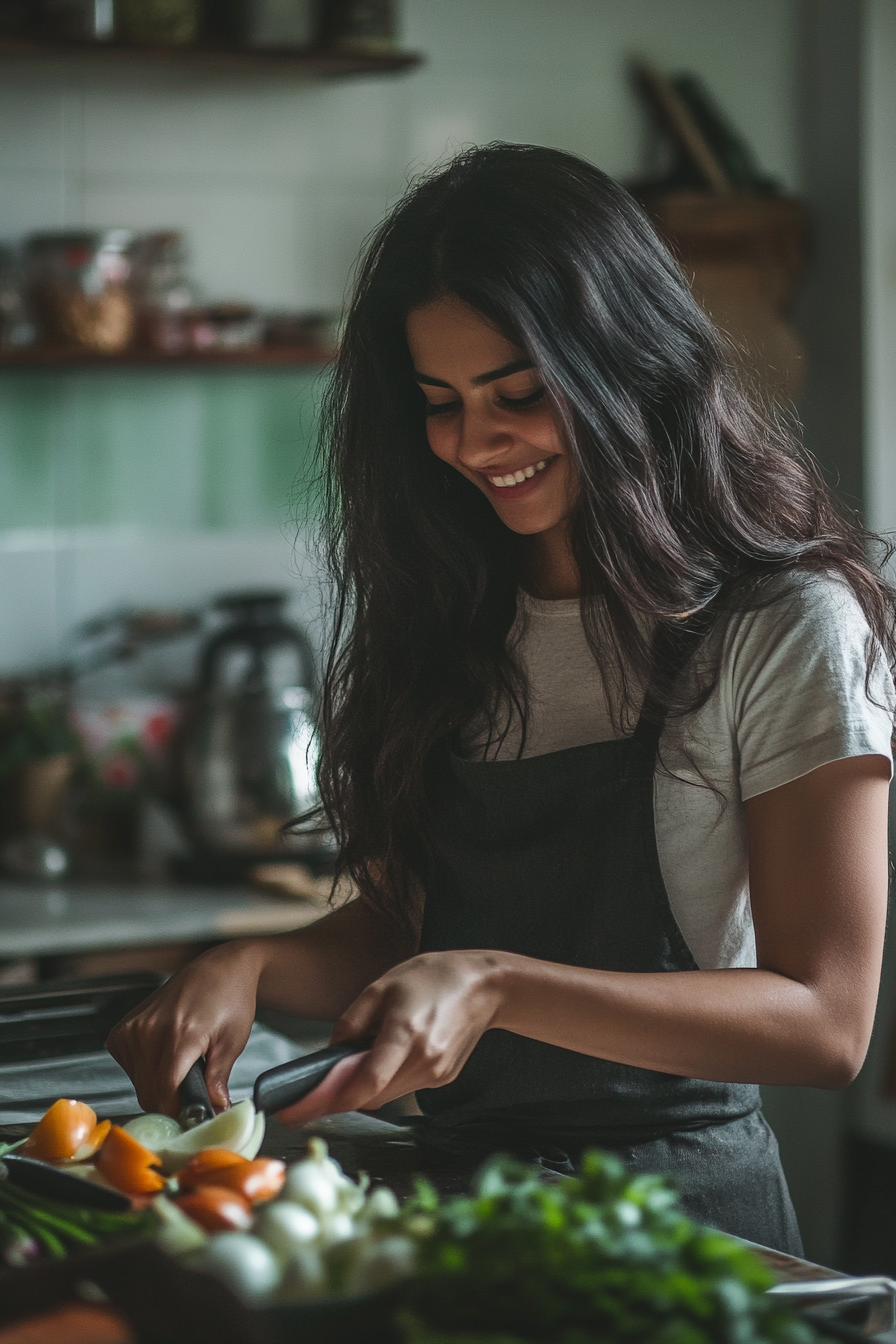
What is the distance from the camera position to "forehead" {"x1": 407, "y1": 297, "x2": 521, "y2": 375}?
1.13 meters

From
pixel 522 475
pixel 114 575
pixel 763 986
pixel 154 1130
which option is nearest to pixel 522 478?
pixel 522 475

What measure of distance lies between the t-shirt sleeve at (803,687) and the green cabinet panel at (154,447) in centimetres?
151

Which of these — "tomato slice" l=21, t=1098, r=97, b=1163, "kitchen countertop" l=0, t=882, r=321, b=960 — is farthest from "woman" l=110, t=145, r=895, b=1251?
"kitchen countertop" l=0, t=882, r=321, b=960

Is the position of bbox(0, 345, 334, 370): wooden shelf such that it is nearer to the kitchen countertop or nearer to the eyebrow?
the kitchen countertop

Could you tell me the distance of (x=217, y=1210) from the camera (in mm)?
747

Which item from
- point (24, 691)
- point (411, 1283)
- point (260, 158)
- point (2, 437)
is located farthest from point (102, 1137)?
point (260, 158)

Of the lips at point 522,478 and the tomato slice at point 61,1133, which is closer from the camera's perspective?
the tomato slice at point 61,1133

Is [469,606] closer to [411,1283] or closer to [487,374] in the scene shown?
[487,374]

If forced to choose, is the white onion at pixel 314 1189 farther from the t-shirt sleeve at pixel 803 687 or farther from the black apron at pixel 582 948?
the t-shirt sleeve at pixel 803 687

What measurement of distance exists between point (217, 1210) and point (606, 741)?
0.55 m

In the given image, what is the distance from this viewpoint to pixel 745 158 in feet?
9.38

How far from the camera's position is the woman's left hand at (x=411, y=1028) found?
0.85 metres

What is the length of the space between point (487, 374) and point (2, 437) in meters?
1.61

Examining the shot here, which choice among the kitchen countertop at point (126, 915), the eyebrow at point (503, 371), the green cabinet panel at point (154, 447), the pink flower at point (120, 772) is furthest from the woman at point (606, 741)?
the green cabinet panel at point (154, 447)
